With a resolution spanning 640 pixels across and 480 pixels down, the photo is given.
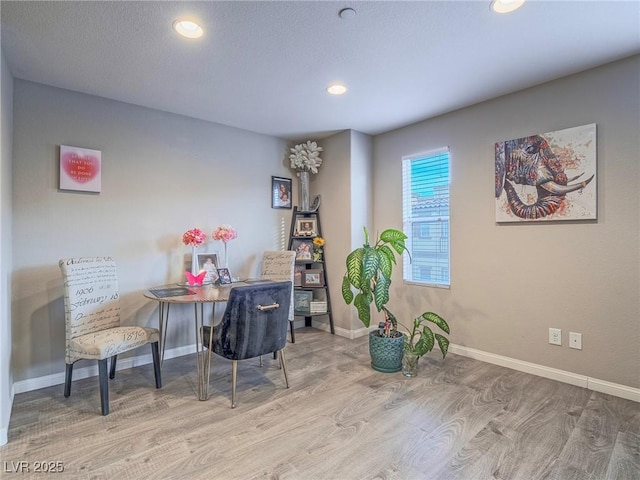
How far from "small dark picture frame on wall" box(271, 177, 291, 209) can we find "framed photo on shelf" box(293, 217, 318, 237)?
24 cm

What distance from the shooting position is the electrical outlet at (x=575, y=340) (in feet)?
8.50

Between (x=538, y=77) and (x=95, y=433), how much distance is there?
3.94 meters

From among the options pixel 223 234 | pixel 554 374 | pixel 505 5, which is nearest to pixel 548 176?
pixel 505 5

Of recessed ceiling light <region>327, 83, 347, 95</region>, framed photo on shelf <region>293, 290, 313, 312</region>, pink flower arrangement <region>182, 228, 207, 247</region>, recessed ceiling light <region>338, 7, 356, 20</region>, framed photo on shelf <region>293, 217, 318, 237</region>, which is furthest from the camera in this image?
framed photo on shelf <region>293, 217, 318, 237</region>

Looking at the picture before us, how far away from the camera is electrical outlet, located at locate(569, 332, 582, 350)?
2590mm

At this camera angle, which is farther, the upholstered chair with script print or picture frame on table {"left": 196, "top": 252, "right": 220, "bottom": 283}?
picture frame on table {"left": 196, "top": 252, "right": 220, "bottom": 283}

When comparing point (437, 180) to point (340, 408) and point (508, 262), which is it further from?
point (340, 408)

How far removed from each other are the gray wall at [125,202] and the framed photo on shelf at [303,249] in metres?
0.36

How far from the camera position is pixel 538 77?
264 cm

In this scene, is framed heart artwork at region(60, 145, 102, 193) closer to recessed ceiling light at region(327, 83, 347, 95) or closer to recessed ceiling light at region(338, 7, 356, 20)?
recessed ceiling light at region(327, 83, 347, 95)

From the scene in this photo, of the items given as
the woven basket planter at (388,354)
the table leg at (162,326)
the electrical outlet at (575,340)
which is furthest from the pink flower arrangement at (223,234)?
the electrical outlet at (575,340)

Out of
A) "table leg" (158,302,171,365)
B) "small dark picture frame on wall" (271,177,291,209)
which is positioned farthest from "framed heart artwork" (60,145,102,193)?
"small dark picture frame on wall" (271,177,291,209)

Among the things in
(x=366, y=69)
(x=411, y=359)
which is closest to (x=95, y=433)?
(x=411, y=359)

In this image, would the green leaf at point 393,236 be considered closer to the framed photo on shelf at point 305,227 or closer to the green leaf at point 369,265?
the green leaf at point 369,265
